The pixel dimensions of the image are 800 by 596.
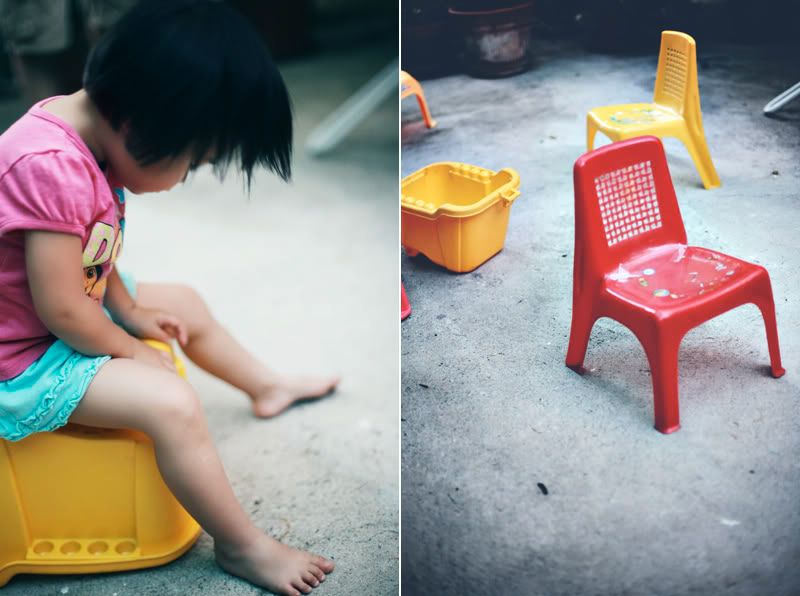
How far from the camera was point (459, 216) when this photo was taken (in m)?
1.10

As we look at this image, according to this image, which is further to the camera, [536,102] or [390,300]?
[536,102]

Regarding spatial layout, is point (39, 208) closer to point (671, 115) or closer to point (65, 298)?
point (65, 298)

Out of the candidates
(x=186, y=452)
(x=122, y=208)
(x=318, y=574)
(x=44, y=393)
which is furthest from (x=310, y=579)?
(x=122, y=208)

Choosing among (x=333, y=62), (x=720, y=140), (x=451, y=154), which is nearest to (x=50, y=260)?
(x=451, y=154)

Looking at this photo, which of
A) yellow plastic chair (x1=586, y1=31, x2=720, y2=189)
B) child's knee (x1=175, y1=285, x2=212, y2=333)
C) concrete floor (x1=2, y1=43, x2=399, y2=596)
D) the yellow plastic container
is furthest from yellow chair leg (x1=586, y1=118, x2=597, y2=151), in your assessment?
child's knee (x1=175, y1=285, x2=212, y2=333)

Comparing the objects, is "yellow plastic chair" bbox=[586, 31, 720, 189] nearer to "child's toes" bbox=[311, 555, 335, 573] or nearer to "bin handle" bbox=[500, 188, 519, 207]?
"bin handle" bbox=[500, 188, 519, 207]

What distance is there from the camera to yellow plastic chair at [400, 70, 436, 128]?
4.60 ft

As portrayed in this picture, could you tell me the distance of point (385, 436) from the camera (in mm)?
975

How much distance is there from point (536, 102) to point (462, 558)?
1.07 metres

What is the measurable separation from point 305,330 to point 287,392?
0.21m

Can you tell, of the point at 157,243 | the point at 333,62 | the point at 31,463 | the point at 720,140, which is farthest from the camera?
the point at 333,62

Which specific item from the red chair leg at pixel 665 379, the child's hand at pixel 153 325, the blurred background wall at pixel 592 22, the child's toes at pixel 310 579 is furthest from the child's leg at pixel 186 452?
the blurred background wall at pixel 592 22

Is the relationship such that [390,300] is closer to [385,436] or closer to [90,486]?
[385,436]

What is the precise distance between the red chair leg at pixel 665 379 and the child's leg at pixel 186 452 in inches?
15.6
